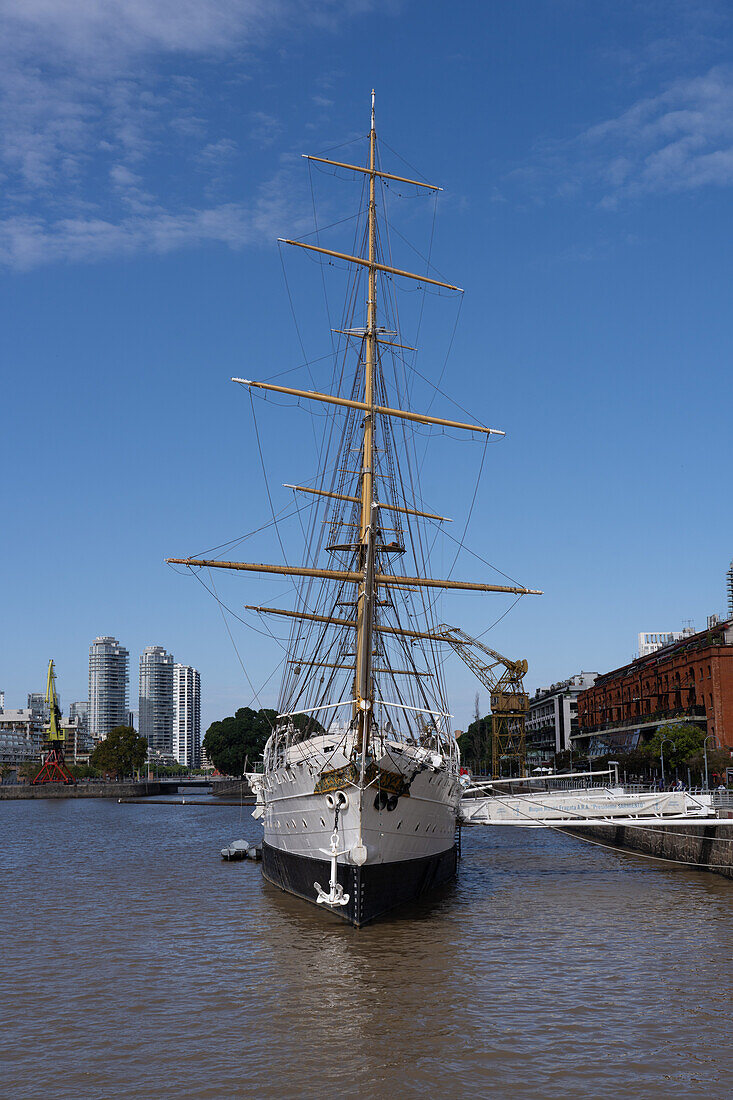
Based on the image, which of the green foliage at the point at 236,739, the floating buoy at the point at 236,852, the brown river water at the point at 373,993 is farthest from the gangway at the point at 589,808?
the green foliage at the point at 236,739

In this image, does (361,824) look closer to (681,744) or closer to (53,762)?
(681,744)

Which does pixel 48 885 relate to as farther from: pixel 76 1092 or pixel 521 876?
pixel 76 1092

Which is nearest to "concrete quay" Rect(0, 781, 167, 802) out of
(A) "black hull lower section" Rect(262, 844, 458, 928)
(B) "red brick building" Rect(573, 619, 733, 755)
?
(B) "red brick building" Rect(573, 619, 733, 755)

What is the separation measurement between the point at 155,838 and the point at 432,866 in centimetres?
3748

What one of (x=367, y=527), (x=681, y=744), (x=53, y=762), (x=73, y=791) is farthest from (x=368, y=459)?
(x=53, y=762)

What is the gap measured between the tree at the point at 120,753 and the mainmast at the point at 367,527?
5734 inches

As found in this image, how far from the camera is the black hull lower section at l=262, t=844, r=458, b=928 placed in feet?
83.6

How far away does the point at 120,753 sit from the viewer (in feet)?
568

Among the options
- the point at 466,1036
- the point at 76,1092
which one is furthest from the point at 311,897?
the point at 76,1092

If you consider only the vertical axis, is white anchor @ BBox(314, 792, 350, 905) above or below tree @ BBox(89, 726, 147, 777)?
above

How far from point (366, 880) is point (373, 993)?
222 inches

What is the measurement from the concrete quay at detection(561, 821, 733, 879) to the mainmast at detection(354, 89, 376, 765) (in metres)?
15.3

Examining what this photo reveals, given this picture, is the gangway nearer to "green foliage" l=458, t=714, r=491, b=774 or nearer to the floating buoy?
the floating buoy

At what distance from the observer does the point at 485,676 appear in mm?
104250
